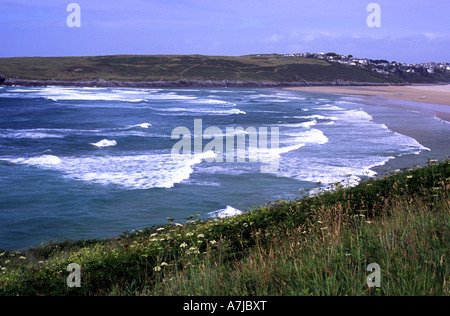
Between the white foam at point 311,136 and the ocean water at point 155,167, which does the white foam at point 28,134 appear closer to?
the ocean water at point 155,167

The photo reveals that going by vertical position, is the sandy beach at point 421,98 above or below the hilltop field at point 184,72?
below

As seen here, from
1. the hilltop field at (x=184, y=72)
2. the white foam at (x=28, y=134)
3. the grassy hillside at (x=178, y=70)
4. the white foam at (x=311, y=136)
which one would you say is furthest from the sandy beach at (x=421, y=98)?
the grassy hillside at (x=178, y=70)

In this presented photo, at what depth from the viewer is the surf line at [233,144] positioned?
20859 millimetres

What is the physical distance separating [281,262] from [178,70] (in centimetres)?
12907

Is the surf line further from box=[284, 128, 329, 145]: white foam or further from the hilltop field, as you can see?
the hilltop field

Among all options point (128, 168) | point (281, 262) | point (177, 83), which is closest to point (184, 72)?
point (177, 83)

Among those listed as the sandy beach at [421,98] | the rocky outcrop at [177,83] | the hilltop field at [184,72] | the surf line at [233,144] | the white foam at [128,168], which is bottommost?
the white foam at [128,168]

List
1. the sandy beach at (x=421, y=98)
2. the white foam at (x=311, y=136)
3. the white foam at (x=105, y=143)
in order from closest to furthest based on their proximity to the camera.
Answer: the white foam at (x=105, y=143)
the white foam at (x=311, y=136)
the sandy beach at (x=421, y=98)

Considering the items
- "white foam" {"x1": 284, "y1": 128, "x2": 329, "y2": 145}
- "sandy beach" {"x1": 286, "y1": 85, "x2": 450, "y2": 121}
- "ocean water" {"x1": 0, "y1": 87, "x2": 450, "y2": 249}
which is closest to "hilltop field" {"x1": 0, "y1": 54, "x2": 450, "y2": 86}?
"sandy beach" {"x1": 286, "y1": 85, "x2": 450, "y2": 121}

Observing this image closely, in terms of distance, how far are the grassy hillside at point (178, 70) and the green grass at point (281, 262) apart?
362 ft

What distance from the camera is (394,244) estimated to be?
13.7 ft

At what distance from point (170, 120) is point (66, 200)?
78.7ft

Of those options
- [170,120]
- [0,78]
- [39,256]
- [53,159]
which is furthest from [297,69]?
[39,256]

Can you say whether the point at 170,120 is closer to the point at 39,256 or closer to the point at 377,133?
the point at 377,133
